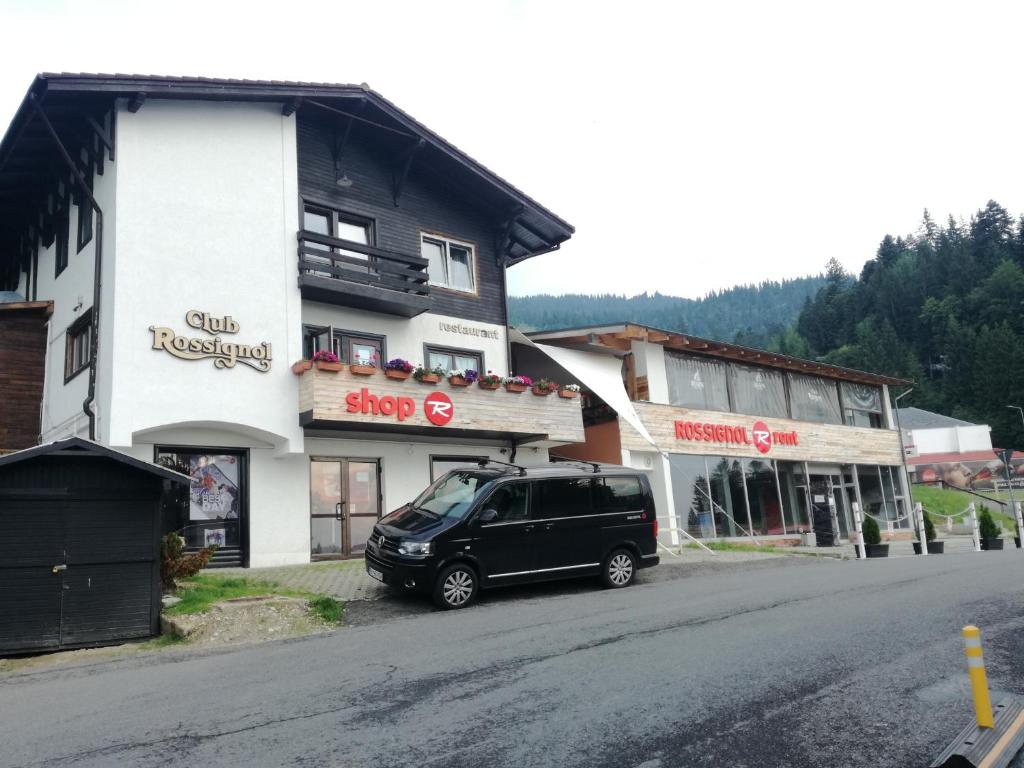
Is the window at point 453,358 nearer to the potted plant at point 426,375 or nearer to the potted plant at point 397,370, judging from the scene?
the potted plant at point 426,375

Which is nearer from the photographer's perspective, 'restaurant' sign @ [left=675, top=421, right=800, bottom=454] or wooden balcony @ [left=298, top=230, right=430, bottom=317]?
wooden balcony @ [left=298, top=230, right=430, bottom=317]

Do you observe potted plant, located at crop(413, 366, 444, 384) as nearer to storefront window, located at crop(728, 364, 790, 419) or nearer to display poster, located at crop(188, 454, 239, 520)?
display poster, located at crop(188, 454, 239, 520)

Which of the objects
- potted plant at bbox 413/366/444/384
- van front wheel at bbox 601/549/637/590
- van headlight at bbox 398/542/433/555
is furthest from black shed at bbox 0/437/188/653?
potted plant at bbox 413/366/444/384

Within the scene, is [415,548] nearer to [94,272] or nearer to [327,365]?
[327,365]

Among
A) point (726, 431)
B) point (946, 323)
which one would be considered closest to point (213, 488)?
point (726, 431)

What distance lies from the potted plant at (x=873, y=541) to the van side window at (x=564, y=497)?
1282 cm

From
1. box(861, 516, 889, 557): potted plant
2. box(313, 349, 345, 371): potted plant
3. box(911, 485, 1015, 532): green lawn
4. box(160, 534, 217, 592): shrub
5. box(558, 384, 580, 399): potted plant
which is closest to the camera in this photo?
box(160, 534, 217, 592): shrub

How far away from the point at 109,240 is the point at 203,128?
10.6 ft

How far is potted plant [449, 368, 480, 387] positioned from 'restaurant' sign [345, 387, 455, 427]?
38 cm

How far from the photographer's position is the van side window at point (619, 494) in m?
13.4

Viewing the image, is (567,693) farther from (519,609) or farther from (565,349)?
(565,349)

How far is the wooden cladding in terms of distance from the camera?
23078 mm

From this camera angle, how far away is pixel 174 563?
1155 centimetres

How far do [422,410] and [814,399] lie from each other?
18.8m
